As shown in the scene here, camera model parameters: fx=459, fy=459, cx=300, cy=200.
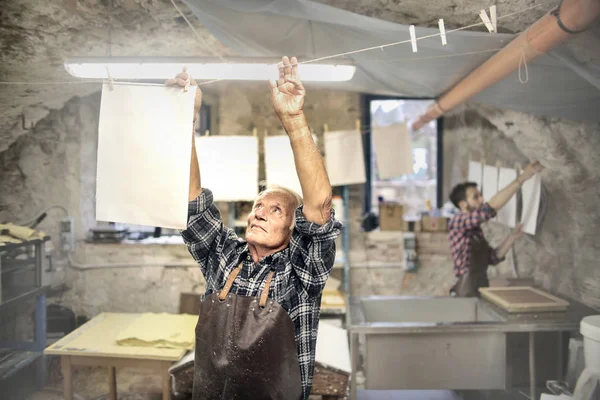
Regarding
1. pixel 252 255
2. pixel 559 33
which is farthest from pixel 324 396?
pixel 559 33

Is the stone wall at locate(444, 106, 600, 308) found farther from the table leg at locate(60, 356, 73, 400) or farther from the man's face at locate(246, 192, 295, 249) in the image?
the table leg at locate(60, 356, 73, 400)

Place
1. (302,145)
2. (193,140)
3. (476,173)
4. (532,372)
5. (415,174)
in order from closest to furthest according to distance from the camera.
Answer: (302,145)
(193,140)
(532,372)
(476,173)
(415,174)

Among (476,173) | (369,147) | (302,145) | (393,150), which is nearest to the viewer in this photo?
(302,145)

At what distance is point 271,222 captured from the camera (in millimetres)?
1824

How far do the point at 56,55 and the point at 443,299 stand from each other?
3262 mm

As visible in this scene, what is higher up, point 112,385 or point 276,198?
point 276,198

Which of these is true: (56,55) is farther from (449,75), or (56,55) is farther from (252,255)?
(449,75)

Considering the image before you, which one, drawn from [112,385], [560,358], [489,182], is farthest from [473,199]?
[112,385]

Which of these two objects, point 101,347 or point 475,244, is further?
point 475,244

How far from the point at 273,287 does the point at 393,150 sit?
3.46m

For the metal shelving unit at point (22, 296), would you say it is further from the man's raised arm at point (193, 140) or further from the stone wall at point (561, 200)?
the stone wall at point (561, 200)

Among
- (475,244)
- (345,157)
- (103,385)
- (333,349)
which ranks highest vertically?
(345,157)

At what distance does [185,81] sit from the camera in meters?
1.79

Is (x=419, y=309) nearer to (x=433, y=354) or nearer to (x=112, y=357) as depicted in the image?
(x=433, y=354)
